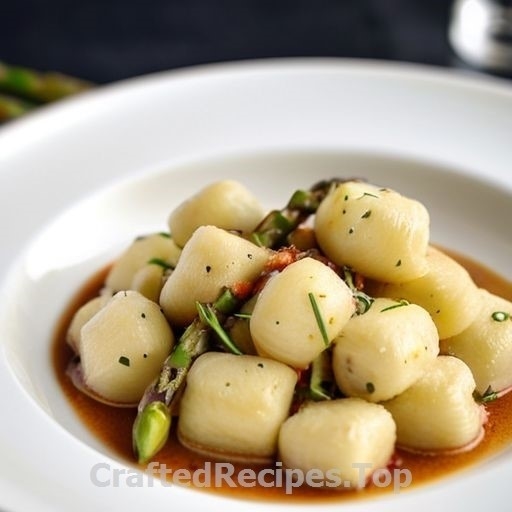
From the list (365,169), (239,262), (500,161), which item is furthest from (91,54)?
(239,262)

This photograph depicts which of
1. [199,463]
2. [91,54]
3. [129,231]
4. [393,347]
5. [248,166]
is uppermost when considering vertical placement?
[91,54]

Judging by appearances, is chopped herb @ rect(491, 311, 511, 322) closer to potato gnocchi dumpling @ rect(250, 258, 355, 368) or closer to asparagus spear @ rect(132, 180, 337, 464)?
potato gnocchi dumpling @ rect(250, 258, 355, 368)

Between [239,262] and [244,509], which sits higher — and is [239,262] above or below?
above

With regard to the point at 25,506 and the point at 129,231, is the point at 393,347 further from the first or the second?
the point at 129,231

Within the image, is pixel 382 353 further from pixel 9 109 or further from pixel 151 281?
pixel 9 109

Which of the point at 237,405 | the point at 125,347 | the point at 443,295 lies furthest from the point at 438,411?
the point at 125,347

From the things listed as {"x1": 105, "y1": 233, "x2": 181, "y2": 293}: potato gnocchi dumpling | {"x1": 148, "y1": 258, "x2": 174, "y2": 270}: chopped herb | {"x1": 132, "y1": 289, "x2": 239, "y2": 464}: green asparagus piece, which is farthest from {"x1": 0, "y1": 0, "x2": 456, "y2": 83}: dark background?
{"x1": 132, "y1": 289, "x2": 239, "y2": 464}: green asparagus piece

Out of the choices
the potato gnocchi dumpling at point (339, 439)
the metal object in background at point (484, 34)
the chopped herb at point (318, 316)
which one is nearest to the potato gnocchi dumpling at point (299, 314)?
the chopped herb at point (318, 316)
